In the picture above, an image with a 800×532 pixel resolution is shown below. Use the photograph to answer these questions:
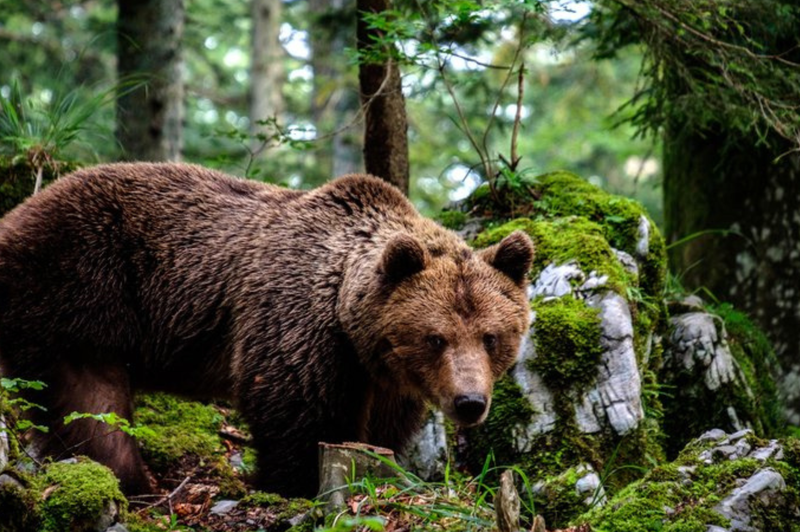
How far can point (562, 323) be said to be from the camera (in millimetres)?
6656

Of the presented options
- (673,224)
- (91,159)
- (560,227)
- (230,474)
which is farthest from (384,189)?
(673,224)

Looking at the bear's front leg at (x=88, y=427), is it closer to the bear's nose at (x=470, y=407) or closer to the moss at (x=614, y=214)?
the bear's nose at (x=470, y=407)

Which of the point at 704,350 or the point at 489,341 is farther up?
the point at 704,350

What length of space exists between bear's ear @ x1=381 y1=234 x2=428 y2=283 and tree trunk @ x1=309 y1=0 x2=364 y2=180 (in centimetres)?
896

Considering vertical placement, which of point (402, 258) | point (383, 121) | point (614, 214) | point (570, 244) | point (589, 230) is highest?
point (383, 121)

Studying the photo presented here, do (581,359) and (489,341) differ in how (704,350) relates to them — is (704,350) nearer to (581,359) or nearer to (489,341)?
(581,359)

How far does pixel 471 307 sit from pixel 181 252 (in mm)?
2167

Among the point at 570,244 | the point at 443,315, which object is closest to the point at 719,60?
the point at 570,244

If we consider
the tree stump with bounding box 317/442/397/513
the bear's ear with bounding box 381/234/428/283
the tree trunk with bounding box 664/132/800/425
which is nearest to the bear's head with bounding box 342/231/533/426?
the bear's ear with bounding box 381/234/428/283

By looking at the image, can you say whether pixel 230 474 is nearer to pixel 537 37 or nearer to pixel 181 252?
pixel 181 252

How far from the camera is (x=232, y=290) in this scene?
20.1 ft

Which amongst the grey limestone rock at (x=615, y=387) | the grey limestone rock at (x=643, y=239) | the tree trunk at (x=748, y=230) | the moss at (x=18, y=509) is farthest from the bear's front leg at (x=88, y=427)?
the tree trunk at (x=748, y=230)

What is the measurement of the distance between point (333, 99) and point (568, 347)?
17.0 metres

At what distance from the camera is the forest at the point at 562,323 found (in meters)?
4.49
